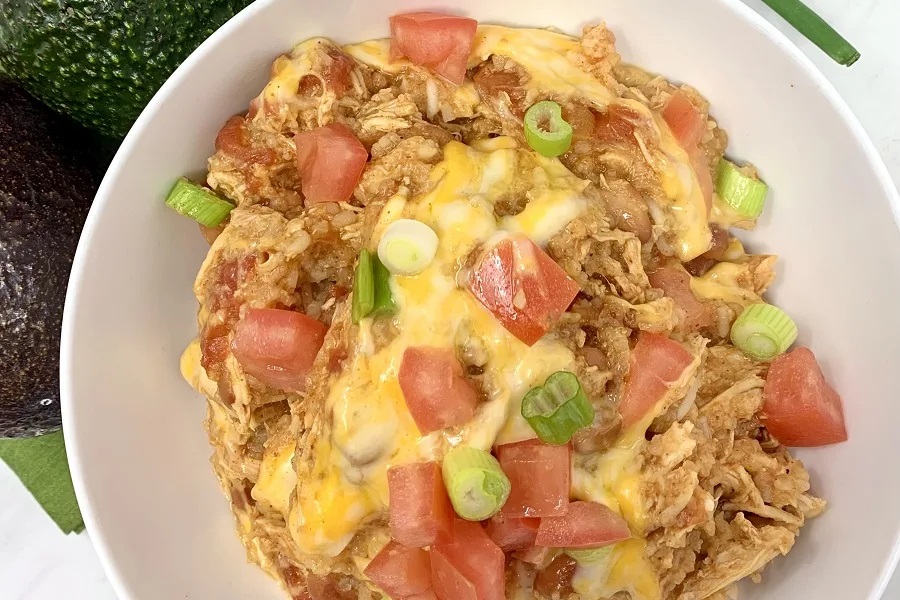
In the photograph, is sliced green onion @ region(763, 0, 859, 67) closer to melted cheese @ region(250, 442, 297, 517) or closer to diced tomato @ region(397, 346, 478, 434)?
diced tomato @ region(397, 346, 478, 434)

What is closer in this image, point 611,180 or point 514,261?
point 514,261

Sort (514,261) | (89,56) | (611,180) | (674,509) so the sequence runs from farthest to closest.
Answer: (89,56), (611,180), (674,509), (514,261)

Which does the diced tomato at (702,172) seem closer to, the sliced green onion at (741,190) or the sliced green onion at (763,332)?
the sliced green onion at (741,190)

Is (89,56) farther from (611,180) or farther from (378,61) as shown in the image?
(611,180)

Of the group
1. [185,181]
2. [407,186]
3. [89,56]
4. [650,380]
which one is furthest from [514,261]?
[89,56]

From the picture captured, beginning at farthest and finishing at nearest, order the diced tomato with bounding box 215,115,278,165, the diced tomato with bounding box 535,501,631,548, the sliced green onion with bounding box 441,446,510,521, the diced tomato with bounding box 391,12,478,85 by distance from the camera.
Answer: the diced tomato with bounding box 215,115,278,165
the diced tomato with bounding box 391,12,478,85
the diced tomato with bounding box 535,501,631,548
the sliced green onion with bounding box 441,446,510,521

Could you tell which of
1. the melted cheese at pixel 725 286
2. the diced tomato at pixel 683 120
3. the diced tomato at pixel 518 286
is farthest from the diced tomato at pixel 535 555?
the diced tomato at pixel 683 120

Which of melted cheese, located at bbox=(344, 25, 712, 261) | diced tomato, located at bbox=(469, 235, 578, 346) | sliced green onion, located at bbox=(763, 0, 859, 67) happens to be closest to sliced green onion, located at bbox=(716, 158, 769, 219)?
melted cheese, located at bbox=(344, 25, 712, 261)
